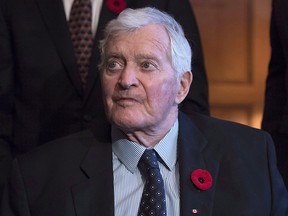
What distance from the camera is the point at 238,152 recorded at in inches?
82.0

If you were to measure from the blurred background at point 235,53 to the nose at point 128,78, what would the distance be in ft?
4.94

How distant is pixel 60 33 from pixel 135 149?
1.74 feet

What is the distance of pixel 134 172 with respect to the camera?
2.02 meters

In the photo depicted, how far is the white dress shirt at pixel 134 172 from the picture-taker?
1.95m

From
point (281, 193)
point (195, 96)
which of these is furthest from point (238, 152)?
point (195, 96)

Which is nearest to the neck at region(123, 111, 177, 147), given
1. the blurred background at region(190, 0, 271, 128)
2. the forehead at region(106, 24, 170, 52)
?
the forehead at region(106, 24, 170, 52)

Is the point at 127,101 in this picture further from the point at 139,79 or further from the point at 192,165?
the point at 192,165

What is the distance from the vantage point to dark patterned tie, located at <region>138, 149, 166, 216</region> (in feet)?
6.24

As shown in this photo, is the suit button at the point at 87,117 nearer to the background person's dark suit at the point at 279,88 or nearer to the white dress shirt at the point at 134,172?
the white dress shirt at the point at 134,172

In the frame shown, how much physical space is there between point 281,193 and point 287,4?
70 cm

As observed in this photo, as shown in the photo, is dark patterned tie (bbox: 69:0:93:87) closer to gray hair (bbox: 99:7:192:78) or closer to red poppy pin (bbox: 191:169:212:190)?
gray hair (bbox: 99:7:192:78)

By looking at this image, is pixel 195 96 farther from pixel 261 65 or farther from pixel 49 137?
pixel 261 65

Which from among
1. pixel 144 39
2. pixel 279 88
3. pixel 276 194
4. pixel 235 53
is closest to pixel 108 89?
pixel 144 39

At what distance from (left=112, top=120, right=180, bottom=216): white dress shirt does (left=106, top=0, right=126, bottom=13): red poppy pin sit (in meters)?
0.46
